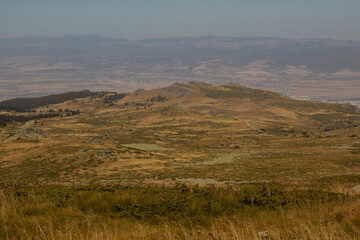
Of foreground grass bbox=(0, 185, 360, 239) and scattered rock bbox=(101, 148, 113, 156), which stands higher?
foreground grass bbox=(0, 185, 360, 239)

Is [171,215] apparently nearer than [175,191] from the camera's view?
Yes

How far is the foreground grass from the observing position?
21.7 ft

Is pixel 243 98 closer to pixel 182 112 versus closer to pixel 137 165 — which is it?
pixel 182 112

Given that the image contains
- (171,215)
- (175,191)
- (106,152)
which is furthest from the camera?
(106,152)

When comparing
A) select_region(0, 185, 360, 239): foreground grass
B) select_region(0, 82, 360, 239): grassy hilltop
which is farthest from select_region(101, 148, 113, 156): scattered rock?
select_region(0, 185, 360, 239): foreground grass

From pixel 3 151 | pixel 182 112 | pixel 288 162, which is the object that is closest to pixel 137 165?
pixel 288 162

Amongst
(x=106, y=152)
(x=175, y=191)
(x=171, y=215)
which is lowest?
(x=106, y=152)

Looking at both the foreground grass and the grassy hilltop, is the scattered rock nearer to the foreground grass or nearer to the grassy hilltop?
the grassy hilltop

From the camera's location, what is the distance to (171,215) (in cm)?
858

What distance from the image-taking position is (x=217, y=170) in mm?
32906

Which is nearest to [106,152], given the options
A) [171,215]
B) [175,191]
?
[175,191]

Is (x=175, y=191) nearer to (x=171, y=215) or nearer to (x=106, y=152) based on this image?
(x=171, y=215)

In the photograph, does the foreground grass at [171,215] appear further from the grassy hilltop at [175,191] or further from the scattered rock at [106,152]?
the scattered rock at [106,152]

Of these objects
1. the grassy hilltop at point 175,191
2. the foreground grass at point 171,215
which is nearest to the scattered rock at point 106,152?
the grassy hilltop at point 175,191
